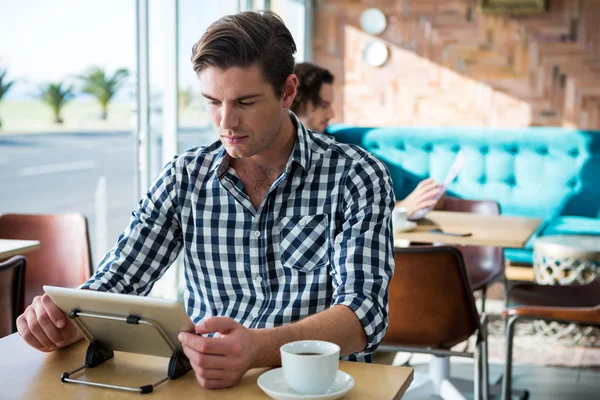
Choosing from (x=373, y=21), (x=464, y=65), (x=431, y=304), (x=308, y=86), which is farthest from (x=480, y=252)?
(x=373, y=21)

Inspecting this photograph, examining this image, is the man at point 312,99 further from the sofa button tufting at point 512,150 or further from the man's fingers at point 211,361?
the man's fingers at point 211,361

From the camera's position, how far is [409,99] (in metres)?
6.80

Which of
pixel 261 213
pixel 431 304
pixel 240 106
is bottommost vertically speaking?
pixel 431 304

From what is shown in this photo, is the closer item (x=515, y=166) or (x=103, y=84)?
(x=103, y=84)

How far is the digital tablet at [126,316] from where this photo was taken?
1.07 meters

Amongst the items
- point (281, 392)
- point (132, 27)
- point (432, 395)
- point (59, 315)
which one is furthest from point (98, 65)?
point (281, 392)

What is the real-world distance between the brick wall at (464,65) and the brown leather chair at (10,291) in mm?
5166

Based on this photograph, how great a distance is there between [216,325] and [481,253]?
2.57 m

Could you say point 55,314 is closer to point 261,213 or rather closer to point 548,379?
point 261,213

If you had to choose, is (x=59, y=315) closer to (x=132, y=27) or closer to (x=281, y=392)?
(x=281, y=392)

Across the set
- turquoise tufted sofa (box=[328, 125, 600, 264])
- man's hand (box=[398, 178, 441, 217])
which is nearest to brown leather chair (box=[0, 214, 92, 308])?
man's hand (box=[398, 178, 441, 217])

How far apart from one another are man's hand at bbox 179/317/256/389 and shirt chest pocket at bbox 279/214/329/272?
1.37 ft

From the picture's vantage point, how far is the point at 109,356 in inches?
48.6

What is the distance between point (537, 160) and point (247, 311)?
3958 millimetres
